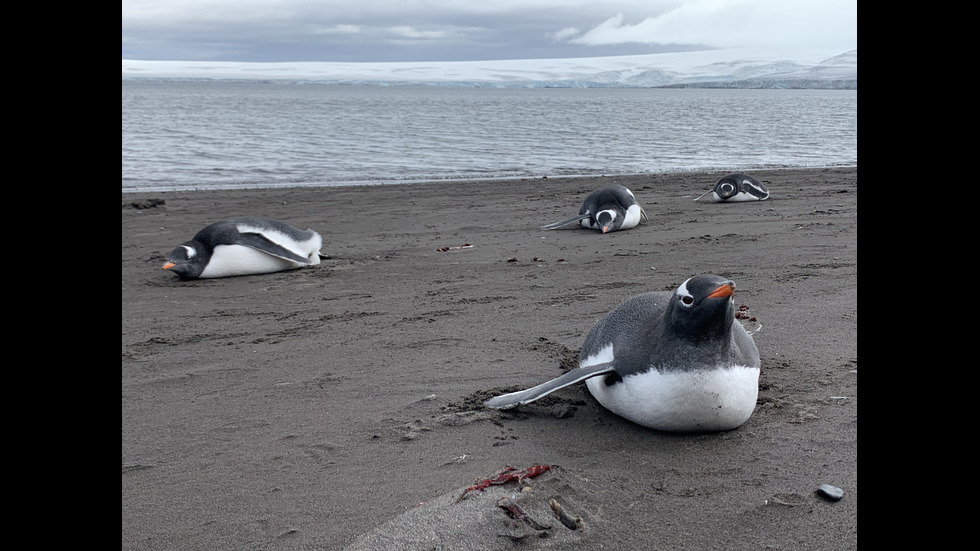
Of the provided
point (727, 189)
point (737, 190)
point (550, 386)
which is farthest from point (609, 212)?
point (550, 386)

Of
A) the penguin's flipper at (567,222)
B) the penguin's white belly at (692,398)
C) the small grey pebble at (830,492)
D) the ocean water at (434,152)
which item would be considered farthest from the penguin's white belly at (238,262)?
the ocean water at (434,152)

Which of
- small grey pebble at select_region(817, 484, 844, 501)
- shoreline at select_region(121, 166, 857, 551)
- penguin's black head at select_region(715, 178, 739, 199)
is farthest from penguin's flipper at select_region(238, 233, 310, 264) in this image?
penguin's black head at select_region(715, 178, 739, 199)

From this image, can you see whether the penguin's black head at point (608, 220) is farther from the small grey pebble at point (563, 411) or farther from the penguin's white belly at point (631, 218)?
the small grey pebble at point (563, 411)

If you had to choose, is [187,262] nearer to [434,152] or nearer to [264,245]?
[264,245]

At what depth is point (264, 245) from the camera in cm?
739

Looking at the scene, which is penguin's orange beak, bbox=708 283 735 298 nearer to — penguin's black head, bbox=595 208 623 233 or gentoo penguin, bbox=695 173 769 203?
penguin's black head, bbox=595 208 623 233

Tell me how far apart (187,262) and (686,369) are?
18.4ft

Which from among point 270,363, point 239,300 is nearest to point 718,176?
point 239,300

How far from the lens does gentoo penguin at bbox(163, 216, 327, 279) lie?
24.0 ft

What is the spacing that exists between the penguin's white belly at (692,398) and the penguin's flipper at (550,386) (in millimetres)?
132

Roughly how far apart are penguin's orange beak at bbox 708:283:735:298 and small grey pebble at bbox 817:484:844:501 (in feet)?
2.55

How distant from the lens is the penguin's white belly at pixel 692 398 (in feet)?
10.2
